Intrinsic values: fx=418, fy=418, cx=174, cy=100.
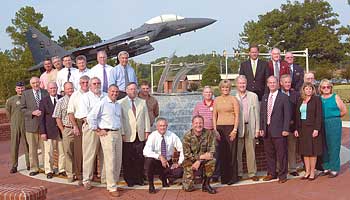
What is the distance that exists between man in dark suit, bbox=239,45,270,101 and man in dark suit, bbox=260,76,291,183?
0.79 metres

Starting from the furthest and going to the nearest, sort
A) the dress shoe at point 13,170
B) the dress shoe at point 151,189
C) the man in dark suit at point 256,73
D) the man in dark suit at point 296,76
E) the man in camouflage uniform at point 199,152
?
the dress shoe at point 13,170 < the man in dark suit at point 296,76 < the man in dark suit at point 256,73 < the dress shoe at point 151,189 < the man in camouflage uniform at point 199,152

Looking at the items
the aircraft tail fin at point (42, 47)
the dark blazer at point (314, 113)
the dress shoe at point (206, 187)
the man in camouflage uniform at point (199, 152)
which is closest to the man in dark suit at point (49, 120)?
the man in camouflage uniform at point (199, 152)

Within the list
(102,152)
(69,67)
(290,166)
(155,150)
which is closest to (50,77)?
(69,67)

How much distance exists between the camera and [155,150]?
248 inches

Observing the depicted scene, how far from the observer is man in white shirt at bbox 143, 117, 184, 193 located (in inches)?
245

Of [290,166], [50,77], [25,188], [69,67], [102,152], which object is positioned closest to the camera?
[25,188]

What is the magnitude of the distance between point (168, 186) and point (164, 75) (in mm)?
7434

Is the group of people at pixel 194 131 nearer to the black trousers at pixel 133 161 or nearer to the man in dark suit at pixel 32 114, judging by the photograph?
the black trousers at pixel 133 161

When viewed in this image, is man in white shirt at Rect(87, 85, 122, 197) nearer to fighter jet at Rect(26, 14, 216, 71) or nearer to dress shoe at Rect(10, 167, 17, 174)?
dress shoe at Rect(10, 167, 17, 174)

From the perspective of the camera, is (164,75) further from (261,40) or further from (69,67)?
(261,40)

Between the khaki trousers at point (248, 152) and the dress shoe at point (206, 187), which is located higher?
the khaki trousers at point (248, 152)

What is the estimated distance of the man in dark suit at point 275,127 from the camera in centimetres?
670

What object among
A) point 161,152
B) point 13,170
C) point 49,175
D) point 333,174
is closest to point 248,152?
point 333,174

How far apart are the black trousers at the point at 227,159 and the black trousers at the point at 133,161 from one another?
1.28m
